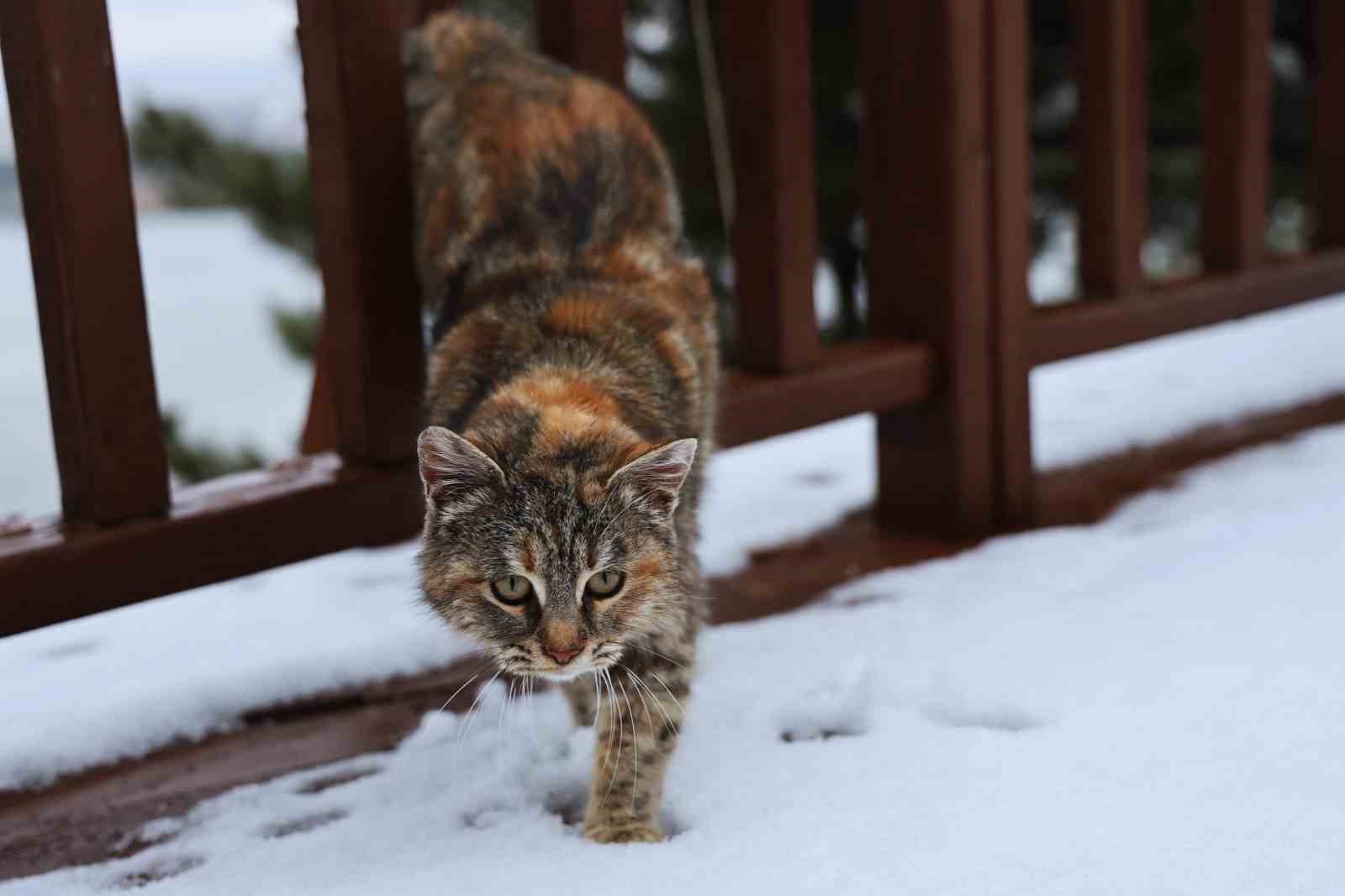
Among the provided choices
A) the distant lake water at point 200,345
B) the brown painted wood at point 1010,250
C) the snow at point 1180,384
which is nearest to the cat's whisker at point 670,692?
the brown painted wood at point 1010,250

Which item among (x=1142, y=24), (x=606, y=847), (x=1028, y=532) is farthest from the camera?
(x=1142, y=24)

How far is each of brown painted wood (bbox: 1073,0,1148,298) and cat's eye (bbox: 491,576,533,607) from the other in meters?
1.94

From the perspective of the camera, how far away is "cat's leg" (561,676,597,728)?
79.0 inches

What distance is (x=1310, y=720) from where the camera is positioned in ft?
6.08

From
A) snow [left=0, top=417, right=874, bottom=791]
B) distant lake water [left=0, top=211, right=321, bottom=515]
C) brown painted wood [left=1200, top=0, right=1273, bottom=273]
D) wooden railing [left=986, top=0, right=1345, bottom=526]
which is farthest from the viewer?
distant lake water [left=0, top=211, right=321, bottom=515]

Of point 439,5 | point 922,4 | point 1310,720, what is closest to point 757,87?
point 922,4

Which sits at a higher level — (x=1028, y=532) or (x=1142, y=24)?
(x=1142, y=24)

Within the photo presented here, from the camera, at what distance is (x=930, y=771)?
1808 mm

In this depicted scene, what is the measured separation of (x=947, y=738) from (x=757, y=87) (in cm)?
129

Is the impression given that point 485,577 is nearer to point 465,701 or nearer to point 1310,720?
point 465,701

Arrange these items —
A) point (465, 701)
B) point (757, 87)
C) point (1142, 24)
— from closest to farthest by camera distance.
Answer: point (465, 701) < point (757, 87) < point (1142, 24)

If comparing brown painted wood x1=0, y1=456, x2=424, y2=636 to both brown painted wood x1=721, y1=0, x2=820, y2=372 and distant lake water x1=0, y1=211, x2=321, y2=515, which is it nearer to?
brown painted wood x1=721, y1=0, x2=820, y2=372

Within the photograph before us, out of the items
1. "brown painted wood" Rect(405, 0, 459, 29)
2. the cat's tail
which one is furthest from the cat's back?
"brown painted wood" Rect(405, 0, 459, 29)

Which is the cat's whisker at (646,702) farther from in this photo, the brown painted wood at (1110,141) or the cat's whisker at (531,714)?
the brown painted wood at (1110,141)
